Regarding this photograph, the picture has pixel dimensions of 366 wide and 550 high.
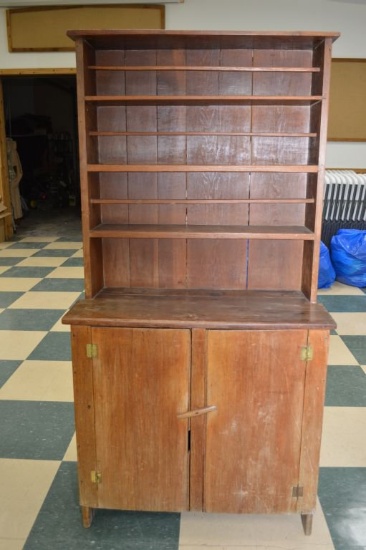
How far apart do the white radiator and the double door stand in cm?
348

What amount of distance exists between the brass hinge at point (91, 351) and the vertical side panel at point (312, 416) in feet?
2.43

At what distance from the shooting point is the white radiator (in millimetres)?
4938

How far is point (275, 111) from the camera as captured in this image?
212 cm

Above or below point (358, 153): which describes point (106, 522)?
below

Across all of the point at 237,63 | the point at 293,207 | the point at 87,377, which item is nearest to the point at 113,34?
the point at 237,63

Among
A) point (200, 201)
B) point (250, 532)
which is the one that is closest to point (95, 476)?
point (250, 532)

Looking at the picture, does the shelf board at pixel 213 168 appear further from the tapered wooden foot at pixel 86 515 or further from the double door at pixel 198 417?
the tapered wooden foot at pixel 86 515

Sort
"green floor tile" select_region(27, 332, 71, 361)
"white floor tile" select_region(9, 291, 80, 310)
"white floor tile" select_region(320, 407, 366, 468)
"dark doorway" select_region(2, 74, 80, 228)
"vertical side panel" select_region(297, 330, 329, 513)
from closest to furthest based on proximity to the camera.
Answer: "vertical side panel" select_region(297, 330, 329, 513) < "white floor tile" select_region(320, 407, 366, 468) < "green floor tile" select_region(27, 332, 71, 361) < "white floor tile" select_region(9, 291, 80, 310) < "dark doorway" select_region(2, 74, 80, 228)

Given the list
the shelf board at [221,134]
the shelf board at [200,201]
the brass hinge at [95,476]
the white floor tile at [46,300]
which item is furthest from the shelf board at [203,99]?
the white floor tile at [46,300]

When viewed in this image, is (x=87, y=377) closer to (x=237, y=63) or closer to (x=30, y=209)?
(x=237, y=63)

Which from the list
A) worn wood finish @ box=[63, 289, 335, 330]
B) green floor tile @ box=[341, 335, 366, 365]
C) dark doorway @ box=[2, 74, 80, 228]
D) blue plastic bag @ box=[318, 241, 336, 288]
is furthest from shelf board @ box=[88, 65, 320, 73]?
dark doorway @ box=[2, 74, 80, 228]

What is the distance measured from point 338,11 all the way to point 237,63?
13.9ft

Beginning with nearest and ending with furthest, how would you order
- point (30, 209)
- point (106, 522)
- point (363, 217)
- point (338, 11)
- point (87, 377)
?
point (87, 377), point (106, 522), point (363, 217), point (338, 11), point (30, 209)

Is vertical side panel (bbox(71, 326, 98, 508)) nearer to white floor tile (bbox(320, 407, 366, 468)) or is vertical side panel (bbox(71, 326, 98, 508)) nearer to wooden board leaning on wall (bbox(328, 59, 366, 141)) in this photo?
white floor tile (bbox(320, 407, 366, 468))
